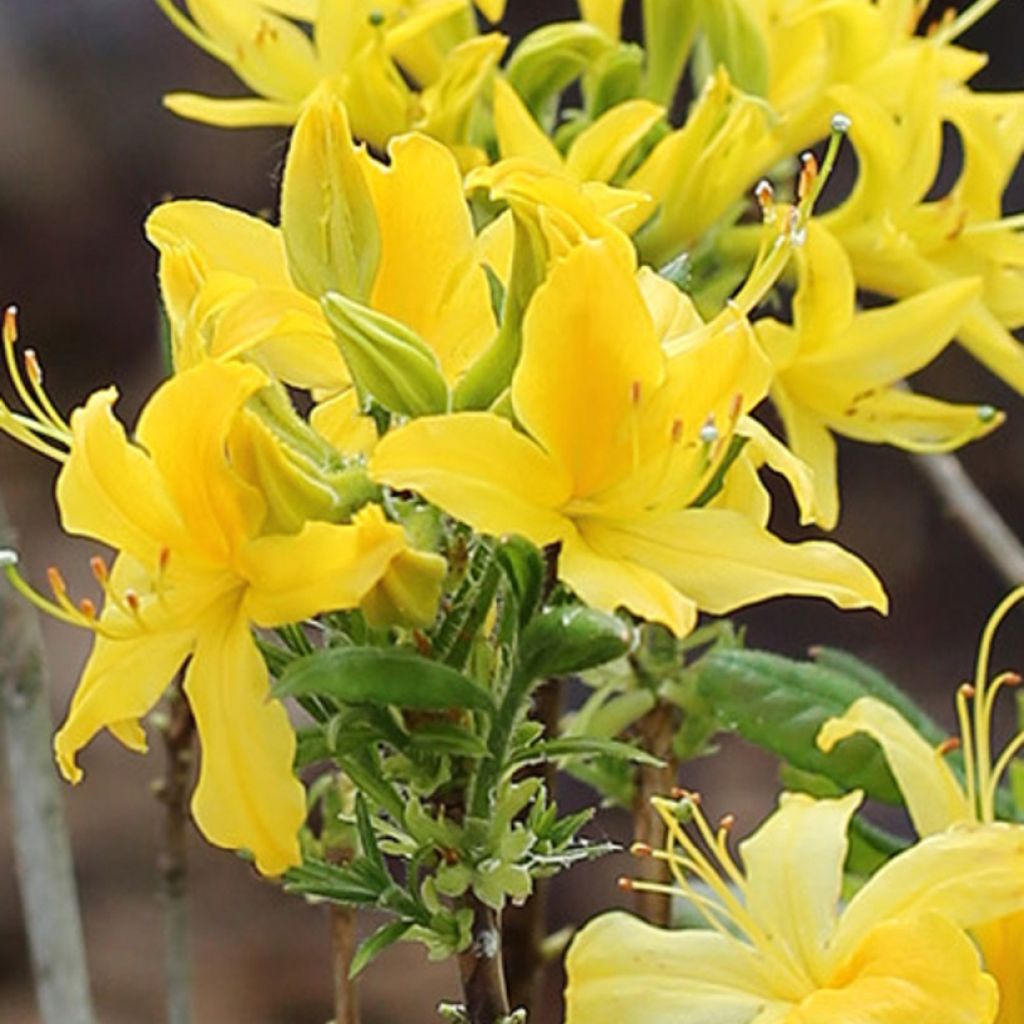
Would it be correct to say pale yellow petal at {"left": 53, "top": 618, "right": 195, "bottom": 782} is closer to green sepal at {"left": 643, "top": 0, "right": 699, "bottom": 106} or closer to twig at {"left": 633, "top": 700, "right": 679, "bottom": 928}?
twig at {"left": 633, "top": 700, "right": 679, "bottom": 928}

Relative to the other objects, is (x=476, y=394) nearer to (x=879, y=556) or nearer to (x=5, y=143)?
(x=879, y=556)

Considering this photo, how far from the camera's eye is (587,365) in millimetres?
612

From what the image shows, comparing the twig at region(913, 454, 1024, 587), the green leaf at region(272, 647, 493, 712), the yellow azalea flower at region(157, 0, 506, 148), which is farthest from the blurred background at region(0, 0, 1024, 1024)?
the green leaf at region(272, 647, 493, 712)

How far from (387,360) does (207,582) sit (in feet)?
0.27

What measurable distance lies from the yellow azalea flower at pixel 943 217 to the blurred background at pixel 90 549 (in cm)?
140

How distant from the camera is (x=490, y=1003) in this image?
626 mm

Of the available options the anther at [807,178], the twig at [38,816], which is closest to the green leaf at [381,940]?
the anther at [807,178]

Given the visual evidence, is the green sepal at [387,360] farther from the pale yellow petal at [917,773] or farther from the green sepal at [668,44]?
the green sepal at [668,44]

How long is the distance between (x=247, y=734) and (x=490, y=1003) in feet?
0.36

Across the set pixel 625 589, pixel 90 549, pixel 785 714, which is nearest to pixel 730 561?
pixel 625 589

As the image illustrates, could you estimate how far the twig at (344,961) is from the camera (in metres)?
0.84

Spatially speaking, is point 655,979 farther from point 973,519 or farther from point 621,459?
point 973,519

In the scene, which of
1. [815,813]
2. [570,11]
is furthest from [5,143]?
[815,813]

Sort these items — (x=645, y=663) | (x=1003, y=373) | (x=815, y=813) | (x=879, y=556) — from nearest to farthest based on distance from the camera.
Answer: (x=815, y=813)
(x=645, y=663)
(x=1003, y=373)
(x=879, y=556)
